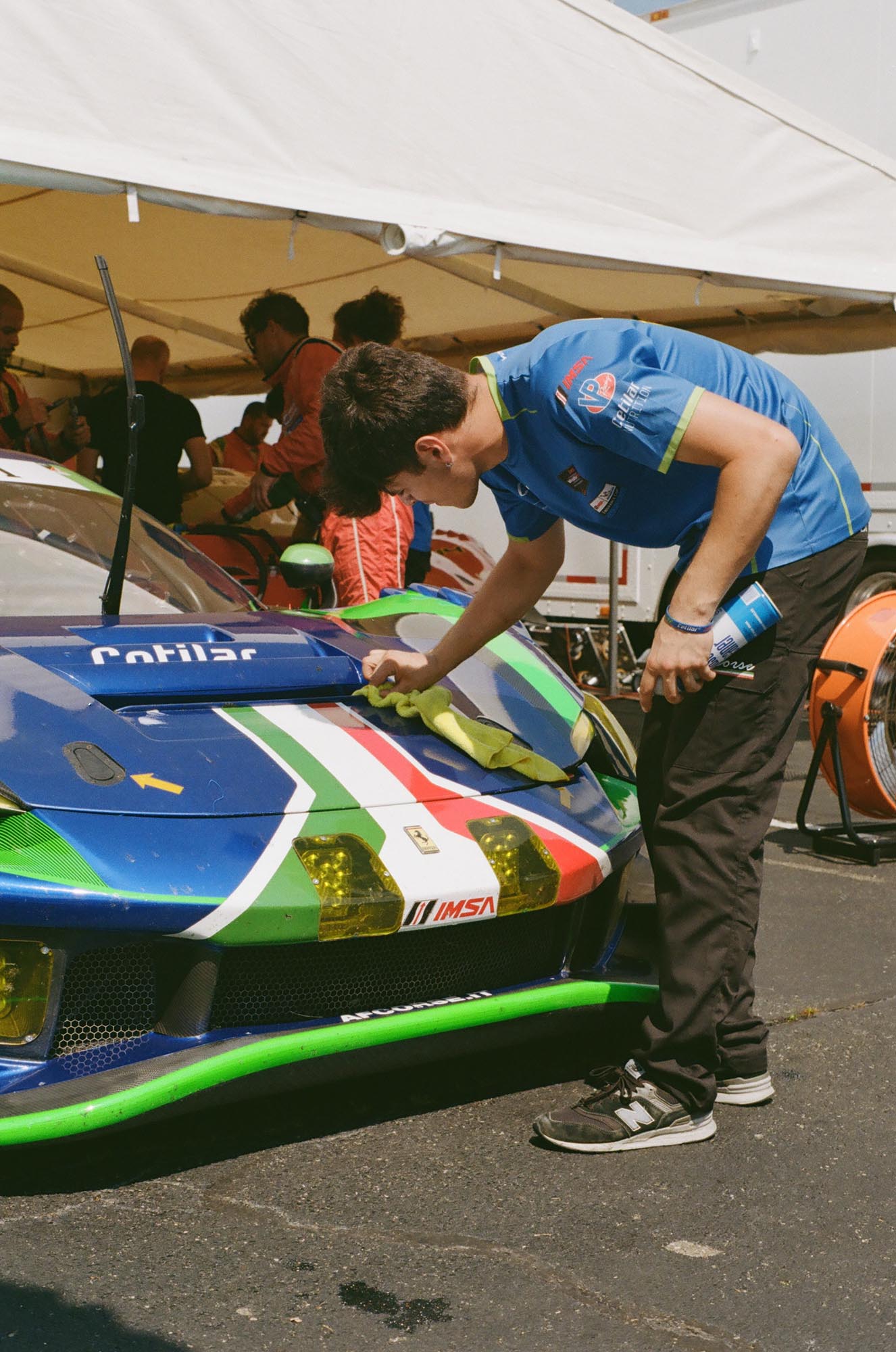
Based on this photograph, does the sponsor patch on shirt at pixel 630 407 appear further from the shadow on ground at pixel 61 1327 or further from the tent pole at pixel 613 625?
the tent pole at pixel 613 625

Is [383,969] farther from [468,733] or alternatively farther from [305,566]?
[305,566]

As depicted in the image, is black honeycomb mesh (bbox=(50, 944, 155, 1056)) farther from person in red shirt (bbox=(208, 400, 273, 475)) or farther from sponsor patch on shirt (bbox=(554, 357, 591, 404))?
person in red shirt (bbox=(208, 400, 273, 475))

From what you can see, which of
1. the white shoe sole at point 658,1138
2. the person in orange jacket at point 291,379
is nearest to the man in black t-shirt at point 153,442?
the person in orange jacket at point 291,379

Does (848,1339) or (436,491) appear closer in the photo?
(848,1339)

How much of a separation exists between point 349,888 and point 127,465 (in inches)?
44.8

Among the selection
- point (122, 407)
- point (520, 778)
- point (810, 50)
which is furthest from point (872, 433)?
point (520, 778)

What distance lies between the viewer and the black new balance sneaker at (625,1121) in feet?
7.95

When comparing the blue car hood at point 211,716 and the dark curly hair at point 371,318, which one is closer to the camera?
the blue car hood at point 211,716

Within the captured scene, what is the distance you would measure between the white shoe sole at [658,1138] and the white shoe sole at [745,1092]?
0.15 m

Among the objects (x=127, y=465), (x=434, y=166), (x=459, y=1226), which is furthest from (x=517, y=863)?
(x=434, y=166)

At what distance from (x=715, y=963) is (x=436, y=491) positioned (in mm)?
961

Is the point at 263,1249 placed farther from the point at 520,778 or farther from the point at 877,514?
the point at 877,514

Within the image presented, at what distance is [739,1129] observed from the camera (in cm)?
255

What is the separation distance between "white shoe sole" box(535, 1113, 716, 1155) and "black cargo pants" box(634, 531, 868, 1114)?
3cm
